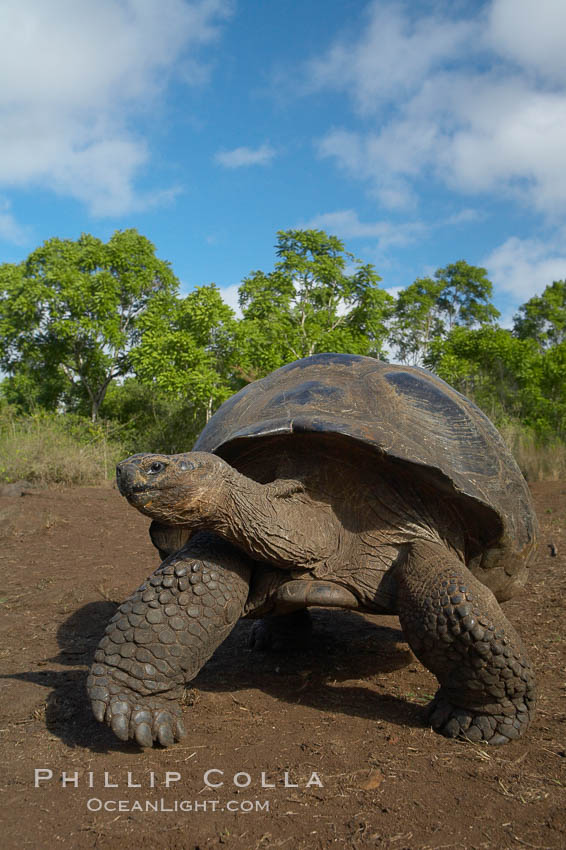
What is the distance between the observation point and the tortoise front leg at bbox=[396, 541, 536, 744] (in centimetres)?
277

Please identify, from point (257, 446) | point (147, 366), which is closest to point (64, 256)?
point (147, 366)

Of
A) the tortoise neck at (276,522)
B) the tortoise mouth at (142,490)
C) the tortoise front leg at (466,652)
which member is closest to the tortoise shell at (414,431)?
the tortoise neck at (276,522)

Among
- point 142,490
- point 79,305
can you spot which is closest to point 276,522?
point 142,490

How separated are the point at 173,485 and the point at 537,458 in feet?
46.8

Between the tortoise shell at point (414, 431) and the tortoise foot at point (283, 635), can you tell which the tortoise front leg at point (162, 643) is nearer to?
the tortoise shell at point (414, 431)

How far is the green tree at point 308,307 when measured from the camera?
63.5ft

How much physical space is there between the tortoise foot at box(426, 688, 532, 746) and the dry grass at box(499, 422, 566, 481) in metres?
12.5

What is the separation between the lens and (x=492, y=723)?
9.51ft

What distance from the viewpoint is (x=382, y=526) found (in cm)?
318

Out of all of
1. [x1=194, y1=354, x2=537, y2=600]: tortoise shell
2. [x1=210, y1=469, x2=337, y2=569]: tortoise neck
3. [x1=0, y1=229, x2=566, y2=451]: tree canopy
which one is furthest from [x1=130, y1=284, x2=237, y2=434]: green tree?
[x1=210, y1=469, x2=337, y2=569]: tortoise neck

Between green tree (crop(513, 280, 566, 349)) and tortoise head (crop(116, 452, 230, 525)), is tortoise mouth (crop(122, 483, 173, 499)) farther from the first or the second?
green tree (crop(513, 280, 566, 349))

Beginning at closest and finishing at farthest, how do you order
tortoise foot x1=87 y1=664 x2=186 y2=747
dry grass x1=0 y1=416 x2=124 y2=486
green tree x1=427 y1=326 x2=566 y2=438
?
1. tortoise foot x1=87 y1=664 x2=186 y2=747
2. dry grass x1=0 y1=416 x2=124 y2=486
3. green tree x1=427 y1=326 x2=566 y2=438

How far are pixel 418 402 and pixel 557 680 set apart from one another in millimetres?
1928

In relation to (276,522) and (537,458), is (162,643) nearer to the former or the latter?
(276,522)
